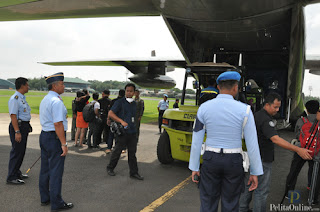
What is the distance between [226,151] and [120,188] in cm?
279

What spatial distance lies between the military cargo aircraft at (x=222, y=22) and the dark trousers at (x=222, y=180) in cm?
371

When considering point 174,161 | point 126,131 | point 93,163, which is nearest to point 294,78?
point 174,161

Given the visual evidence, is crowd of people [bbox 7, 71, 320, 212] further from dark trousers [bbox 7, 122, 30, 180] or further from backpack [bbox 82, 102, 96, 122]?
backpack [bbox 82, 102, 96, 122]

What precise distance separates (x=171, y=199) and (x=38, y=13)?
269 inches

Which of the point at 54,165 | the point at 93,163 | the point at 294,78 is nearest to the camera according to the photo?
the point at 54,165

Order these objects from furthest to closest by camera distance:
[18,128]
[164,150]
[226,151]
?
[164,150] < [18,128] < [226,151]

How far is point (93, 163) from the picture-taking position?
622 cm

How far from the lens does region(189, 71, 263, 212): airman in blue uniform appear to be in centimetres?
232

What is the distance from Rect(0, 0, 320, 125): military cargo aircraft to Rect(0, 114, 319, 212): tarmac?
3.18m

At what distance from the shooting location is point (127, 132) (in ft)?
16.9

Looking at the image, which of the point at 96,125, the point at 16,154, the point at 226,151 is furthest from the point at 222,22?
the point at 16,154

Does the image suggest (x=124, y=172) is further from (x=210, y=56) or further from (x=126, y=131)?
(x=210, y=56)

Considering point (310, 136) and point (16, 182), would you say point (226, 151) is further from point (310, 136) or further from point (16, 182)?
point (16, 182)

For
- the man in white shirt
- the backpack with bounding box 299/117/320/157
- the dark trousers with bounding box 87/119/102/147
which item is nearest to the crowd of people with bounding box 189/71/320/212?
the backpack with bounding box 299/117/320/157
